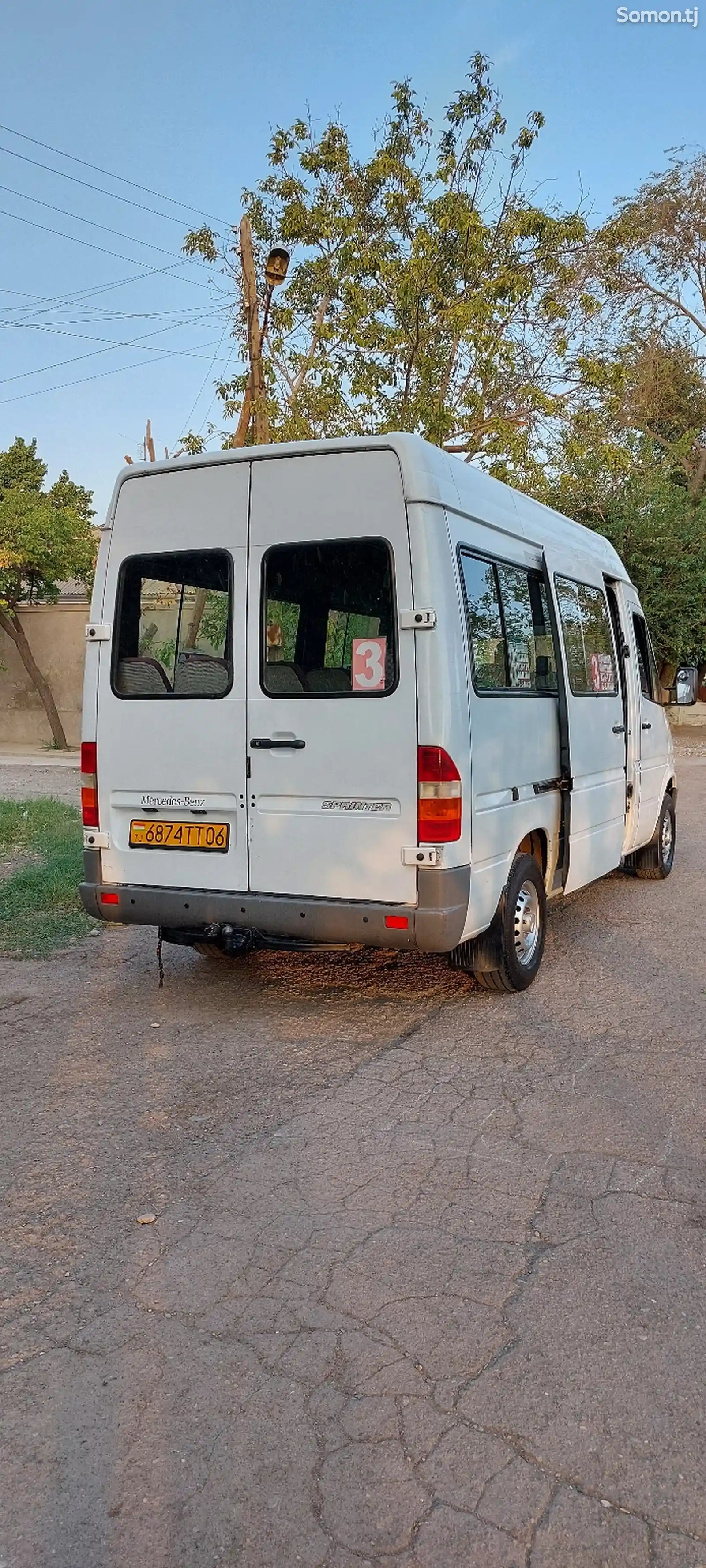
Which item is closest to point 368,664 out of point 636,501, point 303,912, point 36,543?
point 303,912

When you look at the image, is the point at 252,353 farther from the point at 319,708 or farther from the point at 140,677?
the point at 319,708

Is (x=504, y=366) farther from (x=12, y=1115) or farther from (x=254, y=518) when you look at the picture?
(x=12, y=1115)

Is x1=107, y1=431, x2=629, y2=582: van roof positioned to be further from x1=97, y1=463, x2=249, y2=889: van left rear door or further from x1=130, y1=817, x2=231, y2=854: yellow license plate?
x1=130, y1=817, x2=231, y2=854: yellow license plate

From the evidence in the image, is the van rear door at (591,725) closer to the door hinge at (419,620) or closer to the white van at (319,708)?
the white van at (319,708)

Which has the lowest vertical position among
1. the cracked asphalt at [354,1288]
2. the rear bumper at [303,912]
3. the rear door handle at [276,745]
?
the cracked asphalt at [354,1288]

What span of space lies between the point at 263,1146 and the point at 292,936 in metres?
1.39

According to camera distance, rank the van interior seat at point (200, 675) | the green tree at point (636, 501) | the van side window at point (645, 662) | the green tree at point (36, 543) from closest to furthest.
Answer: the van interior seat at point (200, 675) < the van side window at point (645, 662) < the green tree at point (636, 501) < the green tree at point (36, 543)

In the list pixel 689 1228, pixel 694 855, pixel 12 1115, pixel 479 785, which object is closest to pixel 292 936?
pixel 479 785

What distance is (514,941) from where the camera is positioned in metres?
5.64

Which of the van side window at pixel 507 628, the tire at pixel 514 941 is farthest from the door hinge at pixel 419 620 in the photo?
the tire at pixel 514 941

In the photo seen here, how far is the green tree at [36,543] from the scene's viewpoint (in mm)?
19266

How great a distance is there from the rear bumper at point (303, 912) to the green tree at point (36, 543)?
14.6m

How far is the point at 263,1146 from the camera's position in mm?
3885

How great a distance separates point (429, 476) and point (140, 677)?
5.51 ft
